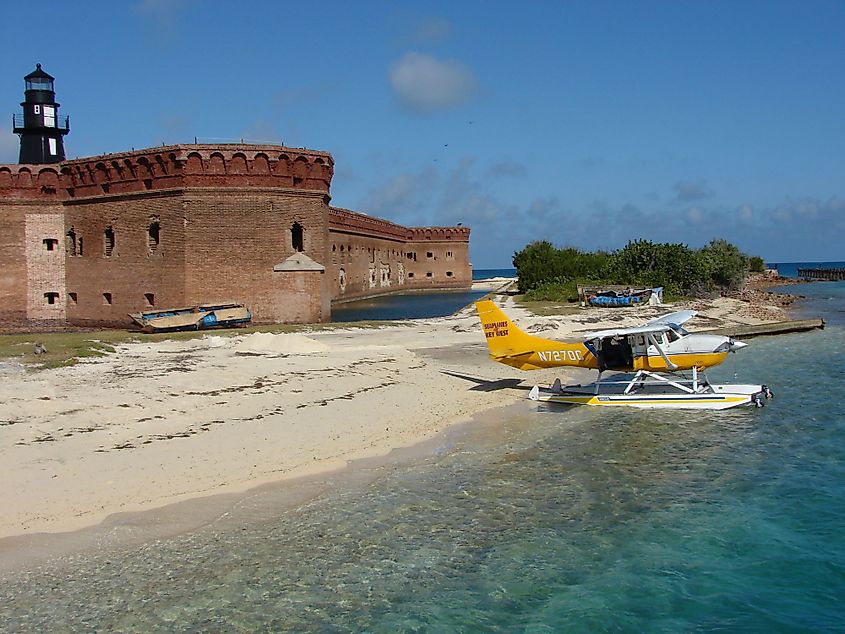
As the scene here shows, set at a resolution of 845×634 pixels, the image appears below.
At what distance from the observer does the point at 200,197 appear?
31078mm

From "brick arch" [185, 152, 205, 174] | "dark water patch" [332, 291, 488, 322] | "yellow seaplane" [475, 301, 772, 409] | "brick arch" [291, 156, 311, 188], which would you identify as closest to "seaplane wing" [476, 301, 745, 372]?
"yellow seaplane" [475, 301, 772, 409]

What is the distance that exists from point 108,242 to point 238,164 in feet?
24.4

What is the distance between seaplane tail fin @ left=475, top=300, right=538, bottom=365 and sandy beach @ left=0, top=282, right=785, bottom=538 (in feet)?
3.40

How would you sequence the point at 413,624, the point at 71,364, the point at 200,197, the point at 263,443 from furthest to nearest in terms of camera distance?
1. the point at 200,197
2. the point at 71,364
3. the point at 263,443
4. the point at 413,624

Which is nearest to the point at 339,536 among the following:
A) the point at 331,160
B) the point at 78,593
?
the point at 78,593

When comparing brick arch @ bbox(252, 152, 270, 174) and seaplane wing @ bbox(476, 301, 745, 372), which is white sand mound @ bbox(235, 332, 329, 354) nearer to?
seaplane wing @ bbox(476, 301, 745, 372)

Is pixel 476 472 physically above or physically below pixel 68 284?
below

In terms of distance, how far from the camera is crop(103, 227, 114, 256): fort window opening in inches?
1325

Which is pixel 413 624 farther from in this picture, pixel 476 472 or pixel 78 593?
pixel 476 472

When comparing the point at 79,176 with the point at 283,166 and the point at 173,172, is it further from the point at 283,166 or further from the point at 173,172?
the point at 283,166

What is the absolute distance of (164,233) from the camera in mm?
31516

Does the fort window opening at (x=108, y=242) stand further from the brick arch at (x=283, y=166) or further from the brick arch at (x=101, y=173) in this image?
the brick arch at (x=283, y=166)

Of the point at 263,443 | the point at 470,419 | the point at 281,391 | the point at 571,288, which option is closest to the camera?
the point at 263,443

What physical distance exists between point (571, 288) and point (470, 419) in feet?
123
